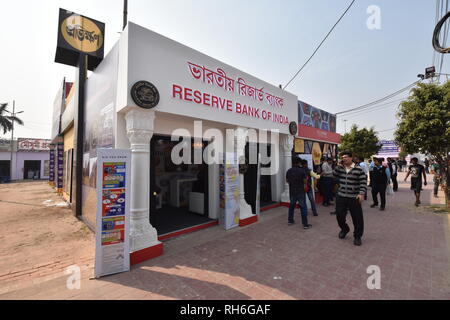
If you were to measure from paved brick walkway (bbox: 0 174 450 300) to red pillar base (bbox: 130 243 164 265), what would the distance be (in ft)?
0.41

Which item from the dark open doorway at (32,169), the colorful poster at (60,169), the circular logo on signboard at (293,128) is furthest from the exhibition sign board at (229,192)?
the dark open doorway at (32,169)

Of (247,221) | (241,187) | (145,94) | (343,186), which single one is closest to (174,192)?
(241,187)

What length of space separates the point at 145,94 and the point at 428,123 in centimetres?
840

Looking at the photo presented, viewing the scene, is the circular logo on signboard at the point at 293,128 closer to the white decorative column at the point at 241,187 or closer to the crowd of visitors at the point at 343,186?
the crowd of visitors at the point at 343,186

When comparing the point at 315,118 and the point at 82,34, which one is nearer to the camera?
the point at 82,34

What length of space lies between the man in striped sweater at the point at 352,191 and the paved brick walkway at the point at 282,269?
453 mm

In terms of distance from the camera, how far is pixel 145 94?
155 inches

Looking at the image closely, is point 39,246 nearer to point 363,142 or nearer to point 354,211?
point 354,211

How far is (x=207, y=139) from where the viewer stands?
580cm

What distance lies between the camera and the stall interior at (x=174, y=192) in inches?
199

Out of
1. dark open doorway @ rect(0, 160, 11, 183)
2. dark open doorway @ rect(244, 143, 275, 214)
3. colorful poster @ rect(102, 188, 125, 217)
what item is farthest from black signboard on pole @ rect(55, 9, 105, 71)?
dark open doorway @ rect(0, 160, 11, 183)

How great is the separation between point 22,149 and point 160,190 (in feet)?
84.3

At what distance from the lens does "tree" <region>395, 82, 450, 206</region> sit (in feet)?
20.9

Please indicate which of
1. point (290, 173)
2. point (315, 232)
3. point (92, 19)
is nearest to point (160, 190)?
point (290, 173)
